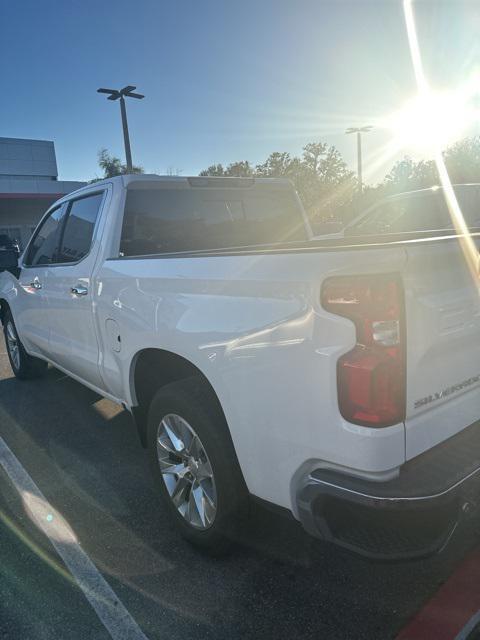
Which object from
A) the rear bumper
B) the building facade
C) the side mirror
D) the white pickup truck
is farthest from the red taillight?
the building facade

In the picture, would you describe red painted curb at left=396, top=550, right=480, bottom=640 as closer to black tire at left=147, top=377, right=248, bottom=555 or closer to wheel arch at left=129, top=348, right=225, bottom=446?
black tire at left=147, top=377, right=248, bottom=555

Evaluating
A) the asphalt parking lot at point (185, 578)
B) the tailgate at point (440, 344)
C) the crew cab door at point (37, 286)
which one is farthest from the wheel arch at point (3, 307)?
the tailgate at point (440, 344)

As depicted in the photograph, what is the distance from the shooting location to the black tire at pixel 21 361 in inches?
219

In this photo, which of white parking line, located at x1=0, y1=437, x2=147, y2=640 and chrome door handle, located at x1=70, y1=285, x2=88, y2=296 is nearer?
white parking line, located at x1=0, y1=437, x2=147, y2=640

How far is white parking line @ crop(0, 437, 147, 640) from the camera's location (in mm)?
2174

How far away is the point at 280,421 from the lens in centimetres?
189

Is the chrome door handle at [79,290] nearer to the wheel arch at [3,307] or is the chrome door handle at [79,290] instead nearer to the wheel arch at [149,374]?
the wheel arch at [149,374]

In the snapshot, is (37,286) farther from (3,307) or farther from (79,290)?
(3,307)

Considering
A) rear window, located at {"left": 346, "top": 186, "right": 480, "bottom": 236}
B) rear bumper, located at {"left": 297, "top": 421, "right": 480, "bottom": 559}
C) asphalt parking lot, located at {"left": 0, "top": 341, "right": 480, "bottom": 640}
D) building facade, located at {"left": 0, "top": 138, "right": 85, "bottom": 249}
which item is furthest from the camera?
building facade, located at {"left": 0, "top": 138, "right": 85, "bottom": 249}

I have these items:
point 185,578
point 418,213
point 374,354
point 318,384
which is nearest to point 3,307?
point 185,578

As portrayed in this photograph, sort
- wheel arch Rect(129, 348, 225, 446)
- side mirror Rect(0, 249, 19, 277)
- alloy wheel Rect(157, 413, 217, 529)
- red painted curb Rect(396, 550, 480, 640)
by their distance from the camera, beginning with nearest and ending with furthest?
red painted curb Rect(396, 550, 480, 640) → alloy wheel Rect(157, 413, 217, 529) → wheel arch Rect(129, 348, 225, 446) → side mirror Rect(0, 249, 19, 277)

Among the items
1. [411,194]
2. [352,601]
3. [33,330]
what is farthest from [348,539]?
[411,194]

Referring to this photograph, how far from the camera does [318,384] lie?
173 cm

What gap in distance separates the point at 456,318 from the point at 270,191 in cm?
276
